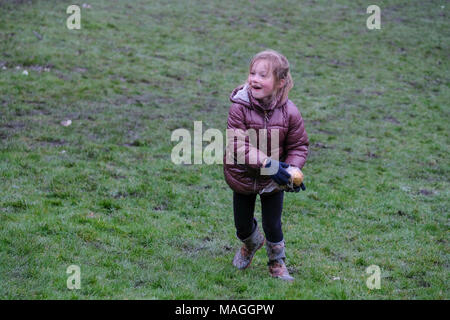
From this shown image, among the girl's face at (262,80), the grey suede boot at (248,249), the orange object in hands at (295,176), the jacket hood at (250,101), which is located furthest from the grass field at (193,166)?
the girl's face at (262,80)

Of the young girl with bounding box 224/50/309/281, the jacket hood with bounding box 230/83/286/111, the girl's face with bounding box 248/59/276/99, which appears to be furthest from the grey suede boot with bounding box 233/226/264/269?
the girl's face with bounding box 248/59/276/99

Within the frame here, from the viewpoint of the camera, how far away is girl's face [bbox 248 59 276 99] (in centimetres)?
487

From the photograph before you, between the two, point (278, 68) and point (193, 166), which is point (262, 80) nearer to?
point (278, 68)

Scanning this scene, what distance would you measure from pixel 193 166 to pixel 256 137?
4.66m

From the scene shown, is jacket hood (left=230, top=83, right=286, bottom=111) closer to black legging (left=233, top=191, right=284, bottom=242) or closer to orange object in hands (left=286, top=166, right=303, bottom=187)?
orange object in hands (left=286, top=166, right=303, bottom=187)

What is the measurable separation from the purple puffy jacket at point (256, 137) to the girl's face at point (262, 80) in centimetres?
8

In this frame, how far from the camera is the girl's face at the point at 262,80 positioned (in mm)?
4871

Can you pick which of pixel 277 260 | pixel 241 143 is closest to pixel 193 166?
pixel 277 260

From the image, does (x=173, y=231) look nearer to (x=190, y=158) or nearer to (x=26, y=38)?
(x=190, y=158)

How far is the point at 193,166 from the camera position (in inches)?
375

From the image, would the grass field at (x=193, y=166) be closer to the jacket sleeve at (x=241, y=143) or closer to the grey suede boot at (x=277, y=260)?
the grey suede boot at (x=277, y=260)

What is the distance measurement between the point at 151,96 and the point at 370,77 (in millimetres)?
6925

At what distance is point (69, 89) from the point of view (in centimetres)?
1257
